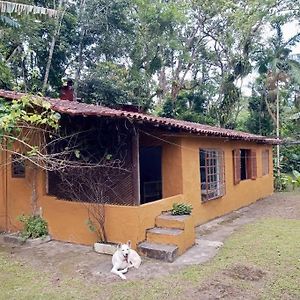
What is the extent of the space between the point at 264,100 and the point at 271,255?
18.5 meters

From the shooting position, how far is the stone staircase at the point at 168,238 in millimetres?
6727

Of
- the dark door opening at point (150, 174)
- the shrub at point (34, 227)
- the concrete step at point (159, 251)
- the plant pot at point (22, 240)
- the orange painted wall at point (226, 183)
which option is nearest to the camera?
the concrete step at point (159, 251)

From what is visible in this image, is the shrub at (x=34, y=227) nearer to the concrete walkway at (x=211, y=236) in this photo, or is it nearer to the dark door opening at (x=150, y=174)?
the concrete walkway at (x=211, y=236)

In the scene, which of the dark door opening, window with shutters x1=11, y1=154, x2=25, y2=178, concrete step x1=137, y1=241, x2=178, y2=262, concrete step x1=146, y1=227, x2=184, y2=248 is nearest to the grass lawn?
concrete step x1=137, y1=241, x2=178, y2=262

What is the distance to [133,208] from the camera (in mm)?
7156

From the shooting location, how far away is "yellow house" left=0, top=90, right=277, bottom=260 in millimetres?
7215

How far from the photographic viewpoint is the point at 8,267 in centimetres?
648

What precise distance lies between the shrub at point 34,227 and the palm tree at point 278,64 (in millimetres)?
14958

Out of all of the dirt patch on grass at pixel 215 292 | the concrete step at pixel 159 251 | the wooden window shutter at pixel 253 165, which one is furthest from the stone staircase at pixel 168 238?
the wooden window shutter at pixel 253 165

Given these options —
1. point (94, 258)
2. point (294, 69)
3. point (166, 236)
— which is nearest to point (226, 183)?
point (166, 236)

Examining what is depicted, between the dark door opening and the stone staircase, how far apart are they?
3595mm

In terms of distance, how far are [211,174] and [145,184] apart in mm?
2145

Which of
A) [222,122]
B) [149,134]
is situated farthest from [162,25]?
[149,134]

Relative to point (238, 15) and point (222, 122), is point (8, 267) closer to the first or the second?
point (222, 122)
